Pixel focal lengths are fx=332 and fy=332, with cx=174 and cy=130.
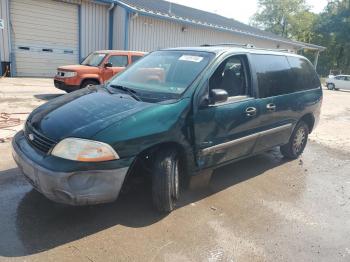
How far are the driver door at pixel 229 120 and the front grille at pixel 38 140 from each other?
1498 mm

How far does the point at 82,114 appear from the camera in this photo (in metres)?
3.25

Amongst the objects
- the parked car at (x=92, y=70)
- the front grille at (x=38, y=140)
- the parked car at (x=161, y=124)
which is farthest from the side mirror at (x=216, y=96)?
the parked car at (x=92, y=70)

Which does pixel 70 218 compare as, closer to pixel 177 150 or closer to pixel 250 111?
pixel 177 150

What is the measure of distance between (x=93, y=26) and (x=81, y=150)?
15296 mm

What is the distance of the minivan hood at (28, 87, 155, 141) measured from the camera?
302cm

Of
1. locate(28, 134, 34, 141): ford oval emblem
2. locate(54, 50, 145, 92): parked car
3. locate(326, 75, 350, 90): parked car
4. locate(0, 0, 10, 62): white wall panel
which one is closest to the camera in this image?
locate(28, 134, 34, 141): ford oval emblem

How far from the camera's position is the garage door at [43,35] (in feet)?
48.5

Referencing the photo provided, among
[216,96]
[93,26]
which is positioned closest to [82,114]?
[216,96]

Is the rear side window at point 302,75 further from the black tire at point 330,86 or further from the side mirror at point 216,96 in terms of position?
the black tire at point 330,86

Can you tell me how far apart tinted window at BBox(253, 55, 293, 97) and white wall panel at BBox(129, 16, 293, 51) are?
12.7 metres

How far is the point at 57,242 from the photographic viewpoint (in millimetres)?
2938

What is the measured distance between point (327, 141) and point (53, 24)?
13363 millimetres

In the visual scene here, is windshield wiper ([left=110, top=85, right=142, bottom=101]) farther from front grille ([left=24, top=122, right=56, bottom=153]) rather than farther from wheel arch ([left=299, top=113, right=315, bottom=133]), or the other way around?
wheel arch ([left=299, top=113, right=315, bottom=133])

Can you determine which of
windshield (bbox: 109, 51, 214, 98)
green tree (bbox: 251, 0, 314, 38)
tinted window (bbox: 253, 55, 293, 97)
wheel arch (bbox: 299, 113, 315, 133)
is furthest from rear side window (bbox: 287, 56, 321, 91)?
green tree (bbox: 251, 0, 314, 38)
